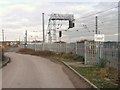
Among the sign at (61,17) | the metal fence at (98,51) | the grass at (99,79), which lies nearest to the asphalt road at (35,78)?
the grass at (99,79)

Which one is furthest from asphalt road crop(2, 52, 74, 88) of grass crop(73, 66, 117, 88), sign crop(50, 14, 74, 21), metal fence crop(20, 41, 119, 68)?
sign crop(50, 14, 74, 21)

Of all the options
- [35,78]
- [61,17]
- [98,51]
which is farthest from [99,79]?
[61,17]

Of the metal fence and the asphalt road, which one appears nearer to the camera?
the asphalt road

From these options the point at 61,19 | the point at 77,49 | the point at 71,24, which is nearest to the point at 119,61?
the point at 77,49

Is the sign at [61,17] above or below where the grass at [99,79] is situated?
above

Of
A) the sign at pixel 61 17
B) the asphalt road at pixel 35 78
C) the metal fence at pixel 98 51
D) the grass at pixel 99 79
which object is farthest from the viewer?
the sign at pixel 61 17

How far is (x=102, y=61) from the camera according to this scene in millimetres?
26656

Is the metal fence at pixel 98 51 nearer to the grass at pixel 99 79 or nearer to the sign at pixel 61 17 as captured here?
the grass at pixel 99 79

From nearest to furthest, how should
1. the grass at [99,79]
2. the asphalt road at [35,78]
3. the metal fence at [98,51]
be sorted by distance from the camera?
the grass at [99,79] < the asphalt road at [35,78] < the metal fence at [98,51]

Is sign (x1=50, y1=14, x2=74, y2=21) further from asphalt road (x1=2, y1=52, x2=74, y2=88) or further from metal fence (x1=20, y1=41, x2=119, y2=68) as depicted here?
asphalt road (x1=2, y1=52, x2=74, y2=88)

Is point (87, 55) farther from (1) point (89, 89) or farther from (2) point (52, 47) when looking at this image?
(2) point (52, 47)

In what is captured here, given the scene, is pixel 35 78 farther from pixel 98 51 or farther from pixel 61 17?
pixel 61 17

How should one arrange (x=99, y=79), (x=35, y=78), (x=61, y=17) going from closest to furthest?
(x=99, y=79) → (x=35, y=78) → (x=61, y=17)

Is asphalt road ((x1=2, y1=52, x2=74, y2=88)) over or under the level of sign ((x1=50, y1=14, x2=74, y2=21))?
under
